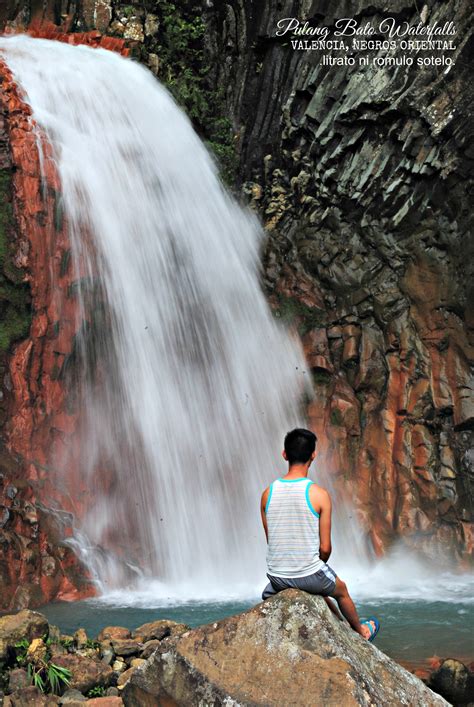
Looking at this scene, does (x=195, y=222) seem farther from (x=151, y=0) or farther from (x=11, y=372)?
(x=151, y=0)

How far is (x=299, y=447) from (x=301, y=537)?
1.78ft

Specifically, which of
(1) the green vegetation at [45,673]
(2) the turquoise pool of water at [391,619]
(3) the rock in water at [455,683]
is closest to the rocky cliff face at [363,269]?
(2) the turquoise pool of water at [391,619]

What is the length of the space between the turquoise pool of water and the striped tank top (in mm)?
2989

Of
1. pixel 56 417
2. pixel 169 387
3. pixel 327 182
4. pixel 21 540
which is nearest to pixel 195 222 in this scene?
pixel 327 182

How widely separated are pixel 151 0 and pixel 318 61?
5.26 m

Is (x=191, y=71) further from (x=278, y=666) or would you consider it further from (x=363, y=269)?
(x=278, y=666)

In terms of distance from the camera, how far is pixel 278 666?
12.9ft

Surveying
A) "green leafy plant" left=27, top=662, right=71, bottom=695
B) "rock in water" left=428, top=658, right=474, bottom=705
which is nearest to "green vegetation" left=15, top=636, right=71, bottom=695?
"green leafy plant" left=27, top=662, right=71, bottom=695

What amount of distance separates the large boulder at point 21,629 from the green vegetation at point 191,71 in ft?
38.6

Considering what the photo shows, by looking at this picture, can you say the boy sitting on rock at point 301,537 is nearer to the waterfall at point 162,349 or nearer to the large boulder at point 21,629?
the large boulder at point 21,629

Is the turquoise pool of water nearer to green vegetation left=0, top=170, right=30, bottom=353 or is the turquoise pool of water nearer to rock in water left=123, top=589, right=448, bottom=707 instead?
rock in water left=123, top=589, right=448, bottom=707

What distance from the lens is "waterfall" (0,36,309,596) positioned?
431 inches

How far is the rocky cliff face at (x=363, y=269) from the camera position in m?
11.2

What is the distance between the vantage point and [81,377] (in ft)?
36.8
